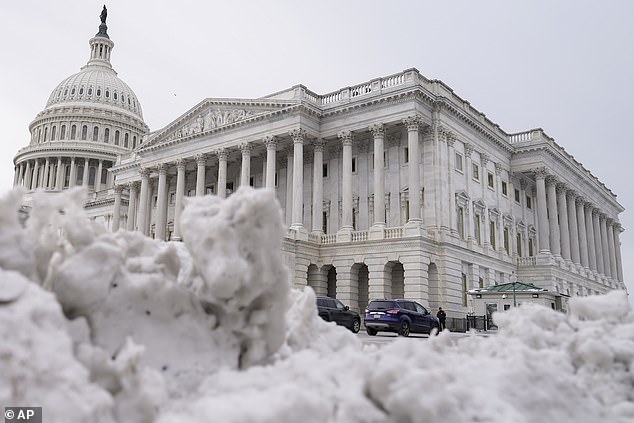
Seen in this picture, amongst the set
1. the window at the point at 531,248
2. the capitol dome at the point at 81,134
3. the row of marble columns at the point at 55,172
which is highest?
the capitol dome at the point at 81,134

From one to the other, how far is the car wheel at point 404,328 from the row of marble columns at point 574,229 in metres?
26.8

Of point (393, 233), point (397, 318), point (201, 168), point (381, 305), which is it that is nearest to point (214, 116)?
point (201, 168)

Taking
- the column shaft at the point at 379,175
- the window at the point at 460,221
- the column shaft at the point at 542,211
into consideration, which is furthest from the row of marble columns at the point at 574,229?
the column shaft at the point at 379,175

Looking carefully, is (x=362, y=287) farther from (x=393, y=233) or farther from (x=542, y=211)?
(x=542, y=211)

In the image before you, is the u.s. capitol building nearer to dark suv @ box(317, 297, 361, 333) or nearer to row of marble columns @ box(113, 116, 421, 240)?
row of marble columns @ box(113, 116, 421, 240)

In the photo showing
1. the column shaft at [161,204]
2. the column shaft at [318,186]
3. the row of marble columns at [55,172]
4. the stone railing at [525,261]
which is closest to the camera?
the column shaft at [318,186]

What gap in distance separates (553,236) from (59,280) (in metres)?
50.3

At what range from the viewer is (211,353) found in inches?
181

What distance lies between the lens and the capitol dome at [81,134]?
306 ft

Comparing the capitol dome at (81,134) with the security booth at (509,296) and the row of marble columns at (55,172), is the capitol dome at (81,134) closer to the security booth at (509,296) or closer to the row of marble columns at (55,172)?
the row of marble columns at (55,172)

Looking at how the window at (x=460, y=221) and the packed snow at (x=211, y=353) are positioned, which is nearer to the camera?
the packed snow at (x=211, y=353)

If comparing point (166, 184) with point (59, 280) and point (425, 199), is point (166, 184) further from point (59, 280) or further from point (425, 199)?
point (59, 280)

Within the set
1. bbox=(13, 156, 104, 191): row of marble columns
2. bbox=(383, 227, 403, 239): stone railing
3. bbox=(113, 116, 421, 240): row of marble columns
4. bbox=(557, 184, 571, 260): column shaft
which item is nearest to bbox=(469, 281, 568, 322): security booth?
bbox=(383, 227, 403, 239): stone railing

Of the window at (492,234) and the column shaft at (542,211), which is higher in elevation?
the column shaft at (542,211)
